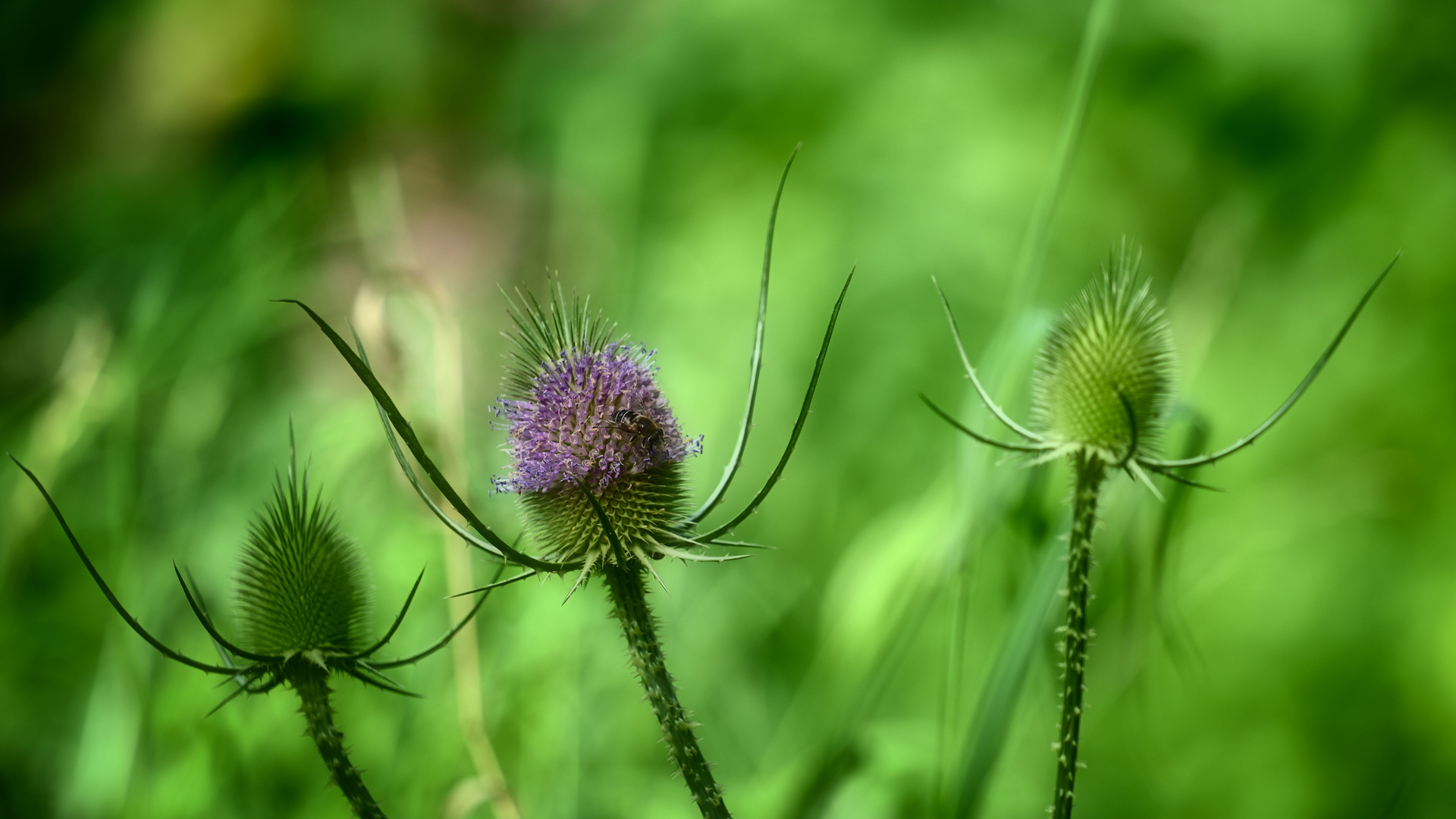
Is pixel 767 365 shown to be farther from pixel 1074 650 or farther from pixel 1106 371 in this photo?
pixel 1074 650

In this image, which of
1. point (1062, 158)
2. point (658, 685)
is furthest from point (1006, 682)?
point (1062, 158)

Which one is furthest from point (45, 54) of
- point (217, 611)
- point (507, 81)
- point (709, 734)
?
point (709, 734)

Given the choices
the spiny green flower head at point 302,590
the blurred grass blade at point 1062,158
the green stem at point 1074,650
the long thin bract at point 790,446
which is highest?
the blurred grass blade at point 1062,158

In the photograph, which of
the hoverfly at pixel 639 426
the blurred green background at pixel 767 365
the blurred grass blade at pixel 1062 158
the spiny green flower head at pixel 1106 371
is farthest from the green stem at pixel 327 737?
the blurred grass blade at pixel 1062 158

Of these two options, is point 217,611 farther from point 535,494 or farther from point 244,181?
point 535,494

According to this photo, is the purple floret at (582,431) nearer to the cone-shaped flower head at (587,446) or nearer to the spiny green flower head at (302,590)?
the cone-shaped flower head at (587,446)
